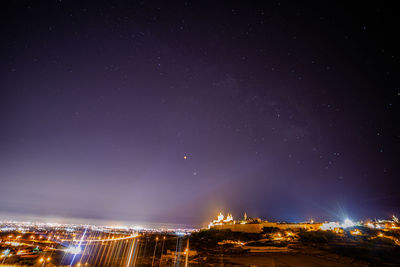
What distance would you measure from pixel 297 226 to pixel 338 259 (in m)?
59.1

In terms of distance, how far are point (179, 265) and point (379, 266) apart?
21.7 meters

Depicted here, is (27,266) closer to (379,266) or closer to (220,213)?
(379,266)

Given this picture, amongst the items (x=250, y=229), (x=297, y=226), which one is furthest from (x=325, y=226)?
(x=250, y=229)

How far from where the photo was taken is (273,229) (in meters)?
66.1

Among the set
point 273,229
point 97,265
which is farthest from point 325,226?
point 97,265

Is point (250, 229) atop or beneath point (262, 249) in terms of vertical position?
atop

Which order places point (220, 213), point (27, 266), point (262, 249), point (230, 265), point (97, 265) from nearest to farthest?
point (230, 265) < point (27, 266) < point (97, 265) < point (262, 249) < point (220, 213)

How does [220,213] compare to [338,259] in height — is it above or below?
above

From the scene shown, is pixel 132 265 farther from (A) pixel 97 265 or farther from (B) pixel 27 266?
(B) pixel 27 266

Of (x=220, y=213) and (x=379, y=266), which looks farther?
(x=220, y=213)

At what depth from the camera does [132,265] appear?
22.8 m

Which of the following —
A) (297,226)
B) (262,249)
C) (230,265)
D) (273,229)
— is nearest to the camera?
(230,265)

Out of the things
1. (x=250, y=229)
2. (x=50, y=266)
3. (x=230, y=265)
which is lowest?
(x=50, y=266)

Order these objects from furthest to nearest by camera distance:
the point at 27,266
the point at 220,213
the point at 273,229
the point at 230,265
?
the point at 220,213, the point at 273,229, the point at 27,266, the point at 230,265
